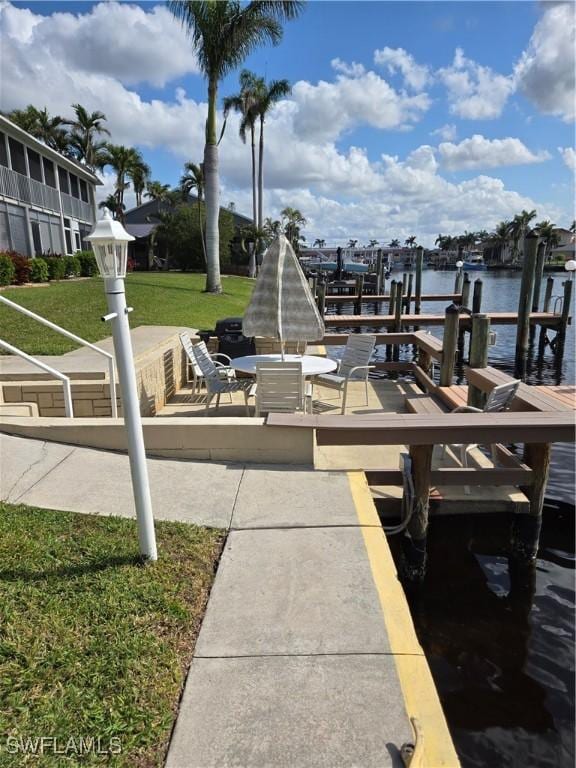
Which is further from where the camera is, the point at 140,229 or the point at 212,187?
the point at 140,229

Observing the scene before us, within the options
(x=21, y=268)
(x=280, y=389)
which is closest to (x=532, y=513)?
(x=280, y=389)

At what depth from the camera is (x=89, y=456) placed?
4.80 metres

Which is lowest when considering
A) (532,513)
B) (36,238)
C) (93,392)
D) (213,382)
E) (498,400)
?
(532,513)

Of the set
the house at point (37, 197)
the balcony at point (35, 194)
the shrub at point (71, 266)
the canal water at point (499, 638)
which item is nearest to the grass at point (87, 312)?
the house at point (37, 197)

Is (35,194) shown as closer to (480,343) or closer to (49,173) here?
(49,173)

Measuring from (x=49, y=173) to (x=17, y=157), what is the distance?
11.8 ft

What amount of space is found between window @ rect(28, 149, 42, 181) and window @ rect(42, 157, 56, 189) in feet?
2.98

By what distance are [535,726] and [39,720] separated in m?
3.09

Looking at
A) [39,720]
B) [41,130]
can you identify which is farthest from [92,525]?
[41,130]

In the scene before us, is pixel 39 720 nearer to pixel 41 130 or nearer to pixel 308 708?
pixel 308 708

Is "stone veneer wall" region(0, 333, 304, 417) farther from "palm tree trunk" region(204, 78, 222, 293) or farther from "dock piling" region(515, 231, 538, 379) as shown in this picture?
"palm tree trunk" region(204, 78, 222, 293)

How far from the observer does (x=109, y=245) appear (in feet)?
8.85

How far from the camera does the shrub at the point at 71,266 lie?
23.4 m

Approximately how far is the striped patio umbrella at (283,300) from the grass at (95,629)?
3487 millimetres
